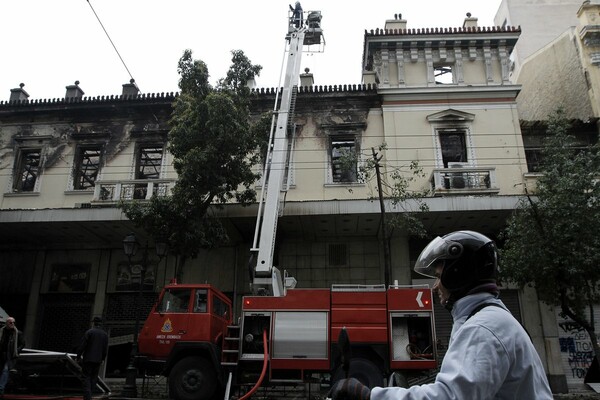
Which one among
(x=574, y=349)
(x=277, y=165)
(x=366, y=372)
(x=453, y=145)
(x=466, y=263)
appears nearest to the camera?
(x=466, y=263)

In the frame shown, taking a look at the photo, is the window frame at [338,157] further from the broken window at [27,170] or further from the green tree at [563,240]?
the broken window at [27,170]

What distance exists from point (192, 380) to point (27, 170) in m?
12.9

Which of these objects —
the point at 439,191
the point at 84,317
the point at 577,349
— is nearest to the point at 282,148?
the point at 439,191

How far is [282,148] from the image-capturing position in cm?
1359

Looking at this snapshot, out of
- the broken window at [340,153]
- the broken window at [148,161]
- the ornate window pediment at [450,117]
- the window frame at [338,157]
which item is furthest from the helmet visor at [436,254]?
the broken window at [148,161]

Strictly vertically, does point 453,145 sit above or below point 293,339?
above

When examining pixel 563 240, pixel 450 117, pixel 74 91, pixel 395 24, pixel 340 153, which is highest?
pixel 395 24

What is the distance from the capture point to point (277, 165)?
1306 centimetres

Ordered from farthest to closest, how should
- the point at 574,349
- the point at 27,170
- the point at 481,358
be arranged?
1. the point at 27,170
2. the point at 574,349
3. the point at 481,358

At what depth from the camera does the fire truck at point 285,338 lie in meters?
10.2

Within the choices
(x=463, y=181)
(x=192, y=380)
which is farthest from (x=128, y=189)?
(x=463, y=181)

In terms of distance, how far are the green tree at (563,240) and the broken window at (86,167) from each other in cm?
1444

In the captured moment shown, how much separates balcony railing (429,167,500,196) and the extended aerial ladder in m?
4.93

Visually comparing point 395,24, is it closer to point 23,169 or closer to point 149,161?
point 149,161
